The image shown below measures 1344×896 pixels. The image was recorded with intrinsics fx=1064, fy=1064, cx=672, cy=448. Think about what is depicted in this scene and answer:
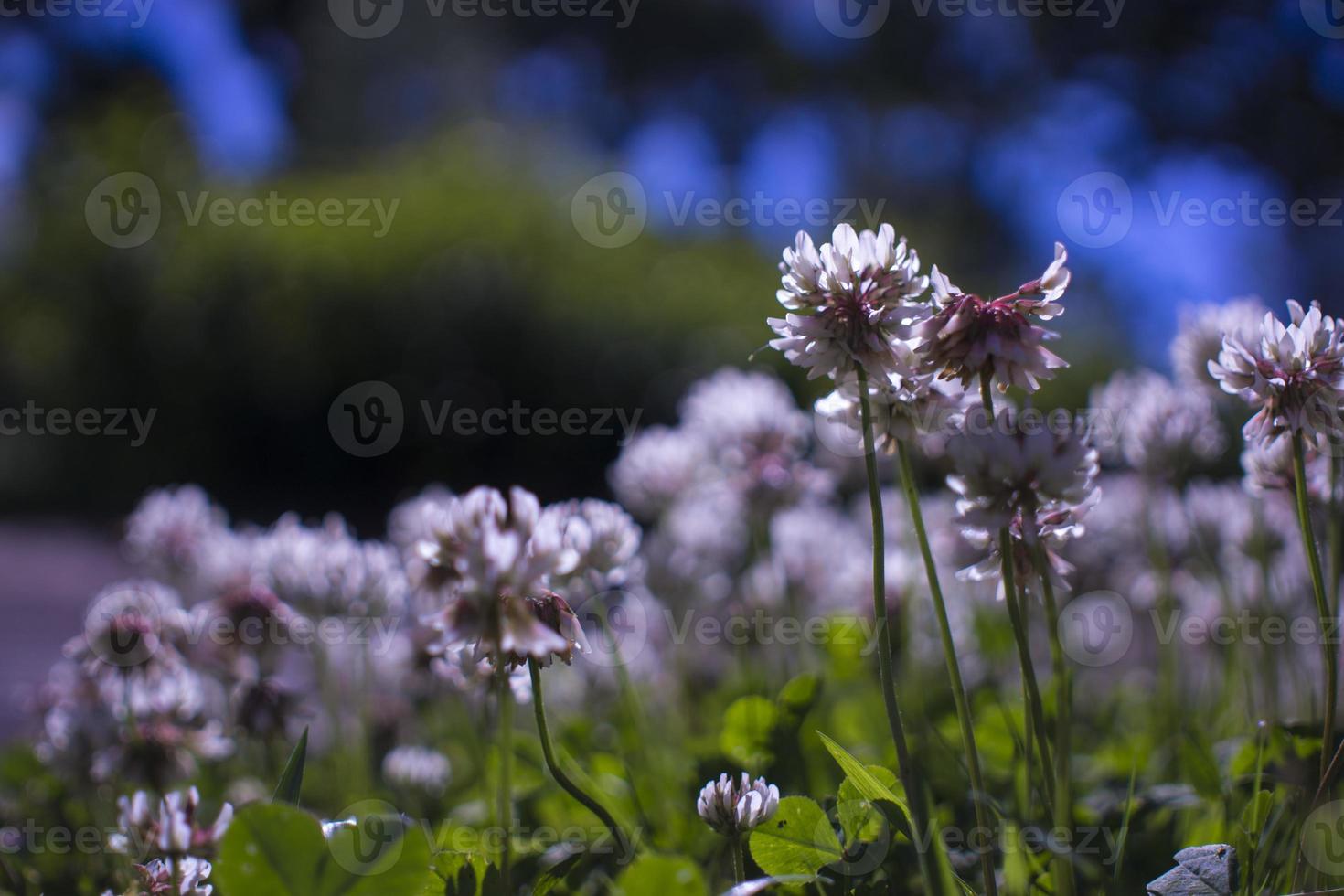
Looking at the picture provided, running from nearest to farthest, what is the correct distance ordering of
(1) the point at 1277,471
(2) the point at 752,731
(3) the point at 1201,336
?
(1) the point at 1277,471, (2) the point at 752,731, (3) the point at 1201,336

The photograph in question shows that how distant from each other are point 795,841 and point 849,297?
492mm

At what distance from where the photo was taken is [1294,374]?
94cm

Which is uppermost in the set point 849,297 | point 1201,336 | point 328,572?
point 1201,336

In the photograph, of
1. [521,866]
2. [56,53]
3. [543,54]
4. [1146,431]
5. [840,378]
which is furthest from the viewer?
[543,54]

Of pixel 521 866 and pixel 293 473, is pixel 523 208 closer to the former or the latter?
pixel 293 473

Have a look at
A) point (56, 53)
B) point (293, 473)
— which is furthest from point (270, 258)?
point (56, 53)

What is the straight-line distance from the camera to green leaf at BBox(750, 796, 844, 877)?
96 centimetres

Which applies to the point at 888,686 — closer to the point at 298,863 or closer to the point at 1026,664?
the point at 1026,664

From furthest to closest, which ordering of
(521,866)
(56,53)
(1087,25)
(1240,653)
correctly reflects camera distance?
(56,53) → (1087,25) → (1240,653) → (521,866)

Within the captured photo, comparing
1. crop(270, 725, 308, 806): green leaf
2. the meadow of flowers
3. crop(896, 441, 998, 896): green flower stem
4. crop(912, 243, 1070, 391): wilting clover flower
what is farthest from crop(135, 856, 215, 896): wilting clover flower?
crop(912, 243, 1070, 391): wilting clover flower

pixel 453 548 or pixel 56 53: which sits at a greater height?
pixel 56 53

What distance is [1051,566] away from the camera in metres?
0.95

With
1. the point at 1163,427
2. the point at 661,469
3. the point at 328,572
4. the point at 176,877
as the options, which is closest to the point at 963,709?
the point at 176,877

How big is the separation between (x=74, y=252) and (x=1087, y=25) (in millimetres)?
9193
